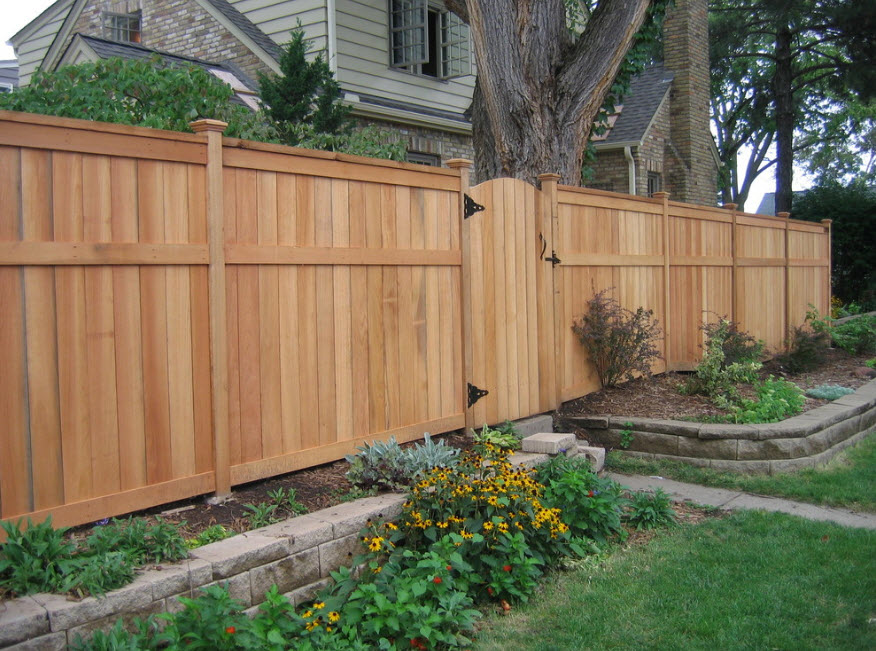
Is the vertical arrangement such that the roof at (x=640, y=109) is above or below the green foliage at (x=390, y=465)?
above

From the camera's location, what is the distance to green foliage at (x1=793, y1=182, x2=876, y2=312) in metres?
19.3

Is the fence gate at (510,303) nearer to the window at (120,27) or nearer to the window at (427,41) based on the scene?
the window at (427,41)

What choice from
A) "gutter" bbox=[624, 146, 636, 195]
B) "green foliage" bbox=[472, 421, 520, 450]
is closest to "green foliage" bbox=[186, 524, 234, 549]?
"green foliage" bbox=[472, 421, 520, 450]

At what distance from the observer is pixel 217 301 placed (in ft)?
13.9

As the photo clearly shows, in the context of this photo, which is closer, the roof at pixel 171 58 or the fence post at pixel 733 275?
the fence post at pixel 733 275

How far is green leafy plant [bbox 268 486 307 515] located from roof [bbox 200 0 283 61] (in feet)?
30.6

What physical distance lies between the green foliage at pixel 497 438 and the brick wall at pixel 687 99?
1379cm

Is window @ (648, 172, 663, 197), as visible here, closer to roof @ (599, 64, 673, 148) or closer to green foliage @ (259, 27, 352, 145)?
roof @ (599, 64, 673, 148)

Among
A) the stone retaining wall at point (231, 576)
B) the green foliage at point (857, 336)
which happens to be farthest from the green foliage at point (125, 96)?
the green foliage at point (857, 336)

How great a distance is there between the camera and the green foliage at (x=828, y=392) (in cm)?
815

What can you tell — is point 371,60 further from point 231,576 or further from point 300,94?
point 231,576

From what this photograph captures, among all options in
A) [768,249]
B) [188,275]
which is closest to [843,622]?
[188,275]

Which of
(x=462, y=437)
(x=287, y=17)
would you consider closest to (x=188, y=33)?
(x=287, y=17)

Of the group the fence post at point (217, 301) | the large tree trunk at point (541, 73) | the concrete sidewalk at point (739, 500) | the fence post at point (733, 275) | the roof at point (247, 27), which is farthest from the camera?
the roof at point (247, 27)
